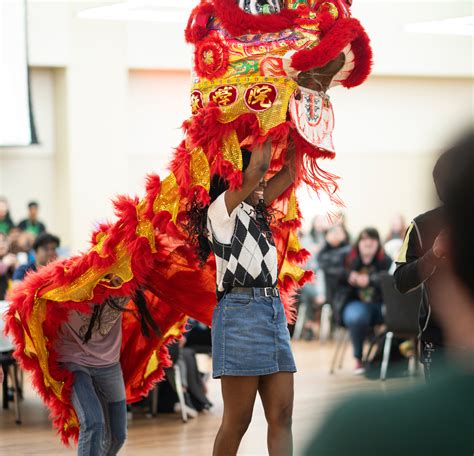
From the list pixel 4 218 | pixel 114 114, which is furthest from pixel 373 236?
pixel 114 114

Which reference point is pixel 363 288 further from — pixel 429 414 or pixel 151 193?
pixel 429 414

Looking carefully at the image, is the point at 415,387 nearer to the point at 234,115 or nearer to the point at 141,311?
the point at 234,115

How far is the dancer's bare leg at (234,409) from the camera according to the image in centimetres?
345

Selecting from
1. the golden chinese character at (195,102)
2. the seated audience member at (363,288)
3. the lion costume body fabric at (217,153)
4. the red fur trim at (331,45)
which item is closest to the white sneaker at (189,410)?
the seated audience member at (363,288)

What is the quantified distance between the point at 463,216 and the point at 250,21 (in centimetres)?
238

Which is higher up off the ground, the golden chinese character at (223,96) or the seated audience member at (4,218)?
the golden chinese character at (223,96)

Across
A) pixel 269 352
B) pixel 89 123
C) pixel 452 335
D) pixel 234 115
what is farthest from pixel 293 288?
pixel 89 123

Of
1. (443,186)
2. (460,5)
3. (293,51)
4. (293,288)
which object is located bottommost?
(293,288)

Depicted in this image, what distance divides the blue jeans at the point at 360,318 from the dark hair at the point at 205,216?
526 centimetres

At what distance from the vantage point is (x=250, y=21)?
3.50m

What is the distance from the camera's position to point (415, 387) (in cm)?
125

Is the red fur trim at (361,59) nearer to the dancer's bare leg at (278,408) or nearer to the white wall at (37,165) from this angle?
the dancer's bare leg at (278,408)

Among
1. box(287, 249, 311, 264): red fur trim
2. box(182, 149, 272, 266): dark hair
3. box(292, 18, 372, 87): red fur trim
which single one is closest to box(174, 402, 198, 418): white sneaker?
box(287, 249, 311, 264): red fur trim

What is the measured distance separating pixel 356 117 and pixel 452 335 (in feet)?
45.7
